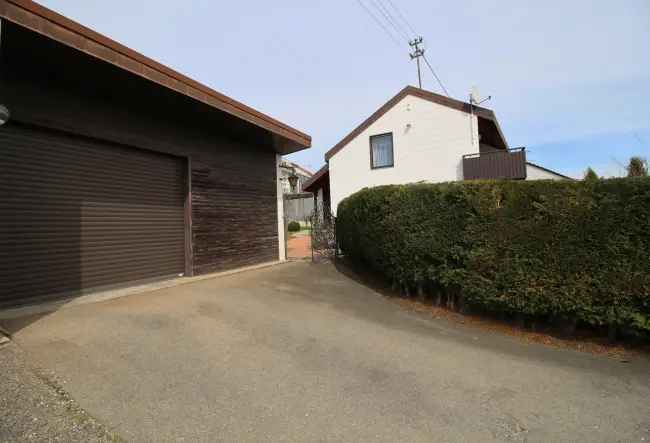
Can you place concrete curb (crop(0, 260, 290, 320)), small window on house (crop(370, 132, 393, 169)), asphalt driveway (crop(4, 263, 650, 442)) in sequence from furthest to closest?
1. small window on house (crop(370, 132, 393, 169))
2. concrete curb (crop(0, 260, 290, 320))
3. asphalt driveway (crop(4, 263, 650, 442))

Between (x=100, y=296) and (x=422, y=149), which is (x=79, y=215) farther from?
(x=422, y=149)

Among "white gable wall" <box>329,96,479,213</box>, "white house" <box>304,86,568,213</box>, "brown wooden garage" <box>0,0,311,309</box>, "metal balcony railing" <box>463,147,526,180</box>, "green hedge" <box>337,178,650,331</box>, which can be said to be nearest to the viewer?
"green hedge" <box>337,178,650,331</box>

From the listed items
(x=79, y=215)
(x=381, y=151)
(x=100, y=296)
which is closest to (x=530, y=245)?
(x=100, y=296)

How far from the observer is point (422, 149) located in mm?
14109

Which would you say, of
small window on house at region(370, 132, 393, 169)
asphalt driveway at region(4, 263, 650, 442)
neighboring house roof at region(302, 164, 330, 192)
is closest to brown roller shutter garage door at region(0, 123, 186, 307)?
asphalt driveway at region(4, 263, 650, 442)

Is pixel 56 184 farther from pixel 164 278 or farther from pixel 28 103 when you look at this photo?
pixel 164 278

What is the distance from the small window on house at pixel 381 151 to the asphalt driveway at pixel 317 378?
11.0 metres

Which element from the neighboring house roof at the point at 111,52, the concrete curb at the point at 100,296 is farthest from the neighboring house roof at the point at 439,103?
the concrete curb at the point at 100,296

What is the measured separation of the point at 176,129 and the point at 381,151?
10.2m

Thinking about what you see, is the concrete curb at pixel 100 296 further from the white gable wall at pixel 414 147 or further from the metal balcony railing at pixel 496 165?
the metal balcony railing at pixel 496 165

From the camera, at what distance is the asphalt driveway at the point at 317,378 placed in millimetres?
2510

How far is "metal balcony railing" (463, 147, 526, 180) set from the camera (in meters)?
12.0

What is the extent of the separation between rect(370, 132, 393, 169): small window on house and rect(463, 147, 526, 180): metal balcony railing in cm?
335

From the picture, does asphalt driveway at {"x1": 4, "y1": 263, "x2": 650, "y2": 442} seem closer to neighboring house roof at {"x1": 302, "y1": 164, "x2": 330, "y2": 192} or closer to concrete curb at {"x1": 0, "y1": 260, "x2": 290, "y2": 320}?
concrete curb at {"x1": 0, "y1": 260, "x2": 290, "y2": 320}
